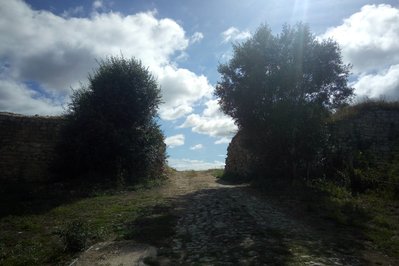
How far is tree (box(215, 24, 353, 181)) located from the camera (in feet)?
49.3

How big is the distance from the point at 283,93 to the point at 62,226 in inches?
448

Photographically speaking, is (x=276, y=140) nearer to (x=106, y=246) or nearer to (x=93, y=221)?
(x=93, y=221)

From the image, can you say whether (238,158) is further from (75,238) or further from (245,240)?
(75,238)

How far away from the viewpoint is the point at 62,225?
9070 millimetres

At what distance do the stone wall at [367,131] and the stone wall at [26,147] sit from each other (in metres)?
10.0

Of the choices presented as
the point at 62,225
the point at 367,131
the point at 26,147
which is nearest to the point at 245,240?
the point at 62,225

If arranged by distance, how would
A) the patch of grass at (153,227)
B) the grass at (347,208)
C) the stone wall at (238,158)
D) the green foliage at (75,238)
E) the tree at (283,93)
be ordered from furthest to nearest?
the stone wall at (238,158), the tree at (283,93), the grass at (347,208), the patch of grass at (153,227), the green foliage at (75,238)

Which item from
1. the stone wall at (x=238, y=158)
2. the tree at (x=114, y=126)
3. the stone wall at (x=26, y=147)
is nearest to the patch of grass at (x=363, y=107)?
the stone wall at (x=238, y=158)

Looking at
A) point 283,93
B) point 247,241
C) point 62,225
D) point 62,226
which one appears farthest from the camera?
point 283,93

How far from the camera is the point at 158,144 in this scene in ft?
64.2

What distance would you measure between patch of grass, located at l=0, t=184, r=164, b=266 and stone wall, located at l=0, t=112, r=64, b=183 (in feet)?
19.3

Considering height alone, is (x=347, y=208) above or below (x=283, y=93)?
below

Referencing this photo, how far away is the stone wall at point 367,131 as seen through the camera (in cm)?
1742

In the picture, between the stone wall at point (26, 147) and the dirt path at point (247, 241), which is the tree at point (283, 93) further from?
the stone wall at point (26, 147)
